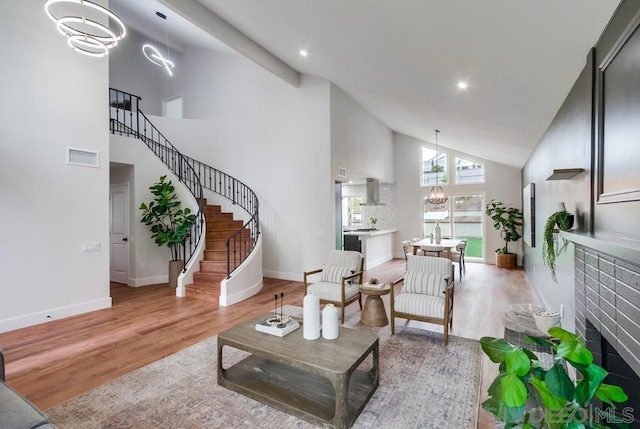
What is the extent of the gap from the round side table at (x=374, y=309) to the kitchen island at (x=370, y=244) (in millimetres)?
3751

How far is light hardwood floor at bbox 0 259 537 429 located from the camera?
9.27ft

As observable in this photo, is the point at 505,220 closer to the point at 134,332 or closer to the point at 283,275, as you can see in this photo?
the point at 283,275

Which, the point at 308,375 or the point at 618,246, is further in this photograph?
the point at 308,375

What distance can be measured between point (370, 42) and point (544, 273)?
415 centimetres

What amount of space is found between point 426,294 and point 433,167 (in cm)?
668

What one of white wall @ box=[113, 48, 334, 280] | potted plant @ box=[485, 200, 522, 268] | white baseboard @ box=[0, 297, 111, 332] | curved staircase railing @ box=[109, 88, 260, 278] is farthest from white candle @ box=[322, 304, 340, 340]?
potted plant @ box=[485, 200, 522, 268]

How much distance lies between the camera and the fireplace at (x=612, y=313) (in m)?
1.42

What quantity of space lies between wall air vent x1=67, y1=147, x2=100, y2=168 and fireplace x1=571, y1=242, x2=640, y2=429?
20.4 ft

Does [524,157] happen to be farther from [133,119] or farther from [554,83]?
[133,119]

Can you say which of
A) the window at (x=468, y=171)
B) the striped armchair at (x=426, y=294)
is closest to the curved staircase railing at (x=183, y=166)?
the striped armchair at (x=426, y=294)

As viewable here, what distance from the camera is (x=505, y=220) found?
8117mm

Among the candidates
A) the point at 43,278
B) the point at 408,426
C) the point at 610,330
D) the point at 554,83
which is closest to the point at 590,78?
the point at 554,83

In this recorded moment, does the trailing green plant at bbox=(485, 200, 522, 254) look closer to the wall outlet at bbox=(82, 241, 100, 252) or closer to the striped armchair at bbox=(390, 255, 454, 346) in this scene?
the striped armchair at bbox=(390, 255, 454, 346)

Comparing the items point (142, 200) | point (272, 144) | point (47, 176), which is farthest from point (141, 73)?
A: point (47, 176)
